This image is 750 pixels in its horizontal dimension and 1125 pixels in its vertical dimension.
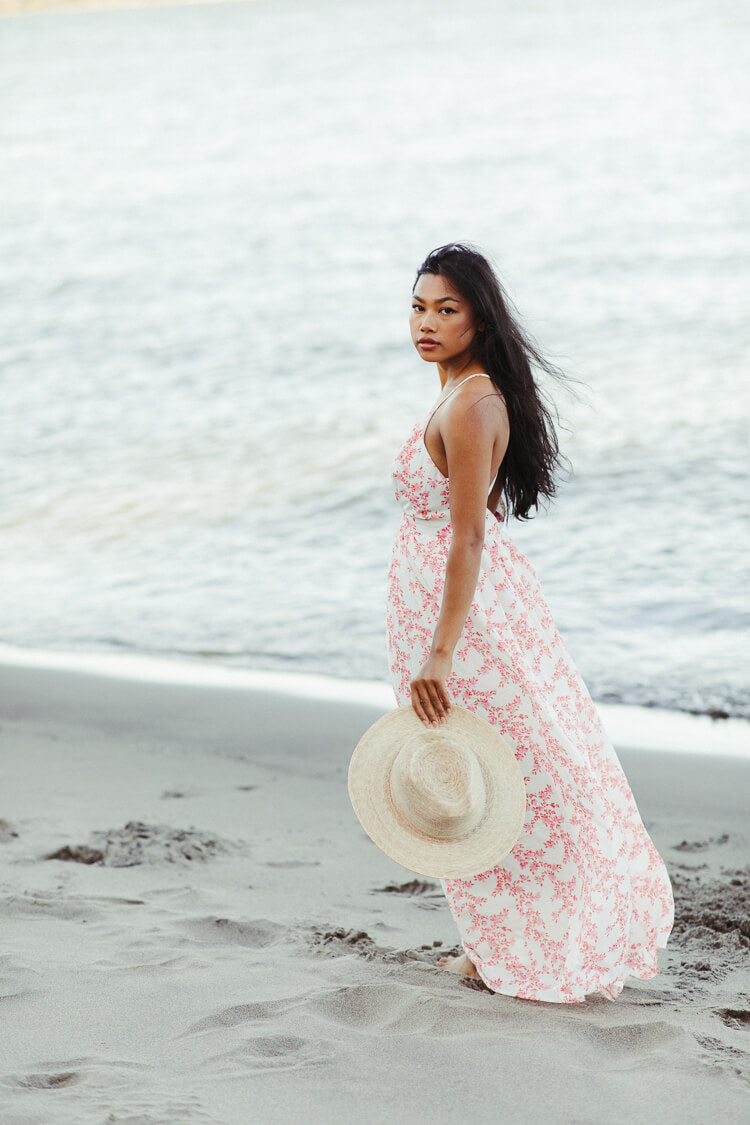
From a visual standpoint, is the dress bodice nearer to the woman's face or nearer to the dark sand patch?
the woman's face

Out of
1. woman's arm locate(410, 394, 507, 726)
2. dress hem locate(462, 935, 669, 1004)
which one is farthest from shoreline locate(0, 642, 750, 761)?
woman's arm locate(410, 394, 507, 726)

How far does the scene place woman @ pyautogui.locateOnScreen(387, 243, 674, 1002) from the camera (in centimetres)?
296

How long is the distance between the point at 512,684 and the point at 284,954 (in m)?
1.00

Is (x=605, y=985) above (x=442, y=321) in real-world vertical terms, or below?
below

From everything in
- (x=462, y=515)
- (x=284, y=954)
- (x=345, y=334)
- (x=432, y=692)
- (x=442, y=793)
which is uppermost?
(x=345, y=334)

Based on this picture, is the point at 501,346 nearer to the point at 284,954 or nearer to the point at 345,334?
the point at 284,954

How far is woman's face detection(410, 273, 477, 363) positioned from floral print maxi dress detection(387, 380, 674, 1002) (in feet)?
0.67

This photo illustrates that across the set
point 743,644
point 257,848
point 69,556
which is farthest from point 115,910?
point 69,556

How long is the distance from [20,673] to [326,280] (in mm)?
11716

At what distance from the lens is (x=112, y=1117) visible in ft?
7.80

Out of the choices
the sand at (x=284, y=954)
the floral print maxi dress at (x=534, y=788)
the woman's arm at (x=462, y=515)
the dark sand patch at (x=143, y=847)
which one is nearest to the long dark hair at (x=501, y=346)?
the woman's arm at (x=462, y=515)

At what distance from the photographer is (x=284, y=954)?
326 centimetres

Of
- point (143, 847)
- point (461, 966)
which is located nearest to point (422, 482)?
point (461, 966)

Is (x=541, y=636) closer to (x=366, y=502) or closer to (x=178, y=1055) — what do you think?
(x=178, y=1055)
